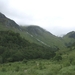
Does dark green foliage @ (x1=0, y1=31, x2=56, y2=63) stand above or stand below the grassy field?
above

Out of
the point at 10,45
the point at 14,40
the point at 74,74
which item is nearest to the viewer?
the point at 74,74

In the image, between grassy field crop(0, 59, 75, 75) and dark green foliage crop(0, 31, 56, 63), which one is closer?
grassy field crop(0, 59, 75, 75)

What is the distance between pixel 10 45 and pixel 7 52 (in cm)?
3462

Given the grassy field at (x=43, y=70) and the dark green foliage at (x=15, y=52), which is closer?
the grassy field at (x=43, y=70)

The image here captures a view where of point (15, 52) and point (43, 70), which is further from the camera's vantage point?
point (15, 52)

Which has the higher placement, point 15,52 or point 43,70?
point 15,52

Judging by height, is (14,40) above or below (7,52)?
above

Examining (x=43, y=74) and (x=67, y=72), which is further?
(x=43, y=74)

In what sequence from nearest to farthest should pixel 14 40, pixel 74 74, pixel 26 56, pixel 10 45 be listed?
pixel 74 74 < pixel 26 56 < pixel 10 45 < pixel 14 40

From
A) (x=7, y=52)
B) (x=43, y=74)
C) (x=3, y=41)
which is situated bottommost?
(x=43, y=74)

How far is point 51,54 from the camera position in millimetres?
146375

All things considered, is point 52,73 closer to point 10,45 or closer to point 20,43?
point 10,45

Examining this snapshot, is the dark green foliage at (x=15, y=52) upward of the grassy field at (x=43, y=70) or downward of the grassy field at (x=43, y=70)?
upward

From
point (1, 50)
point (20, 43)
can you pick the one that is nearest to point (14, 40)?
point (20, 43)
